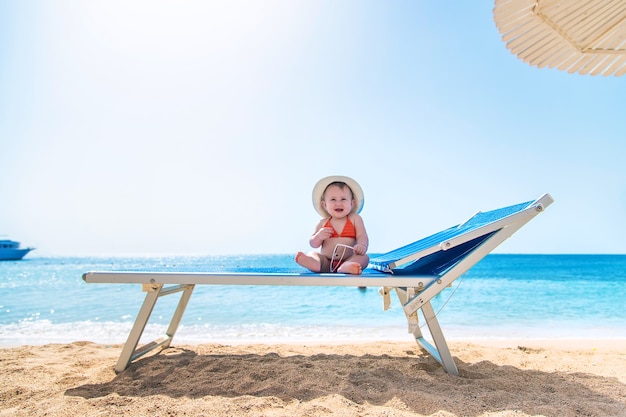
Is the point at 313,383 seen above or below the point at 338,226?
below

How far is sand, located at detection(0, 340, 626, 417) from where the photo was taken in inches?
80.4

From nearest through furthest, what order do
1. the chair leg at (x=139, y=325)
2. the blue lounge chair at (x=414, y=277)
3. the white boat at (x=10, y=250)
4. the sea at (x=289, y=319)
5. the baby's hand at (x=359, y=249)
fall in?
the blue lounge chair at (x=414, y=277) < the chair leg at (x=139, y=325) < the baby's hand at (x=359, y=249) < the sea at (x=289, y=319) < the white boat at (x=10, y=250)

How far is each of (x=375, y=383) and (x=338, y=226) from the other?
4.37 ft

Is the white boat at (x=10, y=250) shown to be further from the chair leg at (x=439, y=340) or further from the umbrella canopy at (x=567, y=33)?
the umbrella canopy at (x=567, y=33)

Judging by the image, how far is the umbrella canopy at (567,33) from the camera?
317cm

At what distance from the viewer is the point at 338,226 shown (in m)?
3.36

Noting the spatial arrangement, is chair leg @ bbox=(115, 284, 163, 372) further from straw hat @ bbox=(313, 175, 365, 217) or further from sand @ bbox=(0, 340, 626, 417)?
straw hat @ bbox=(313, 175, 365, 217)

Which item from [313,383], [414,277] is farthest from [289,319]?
[414,277]

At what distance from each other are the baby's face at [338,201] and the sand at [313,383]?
1.27 m

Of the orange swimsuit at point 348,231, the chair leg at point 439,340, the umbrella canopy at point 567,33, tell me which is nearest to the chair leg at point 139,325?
the orange swimsuit at point 348,231

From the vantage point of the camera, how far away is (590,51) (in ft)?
11.5

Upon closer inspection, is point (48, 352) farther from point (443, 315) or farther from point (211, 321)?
point (443, 315)

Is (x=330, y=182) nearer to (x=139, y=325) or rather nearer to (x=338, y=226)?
(x=338, y=226)

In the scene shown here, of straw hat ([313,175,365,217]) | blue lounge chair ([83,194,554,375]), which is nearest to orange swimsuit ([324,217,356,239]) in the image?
straw hat ([313,175,365,217])
